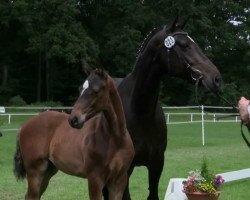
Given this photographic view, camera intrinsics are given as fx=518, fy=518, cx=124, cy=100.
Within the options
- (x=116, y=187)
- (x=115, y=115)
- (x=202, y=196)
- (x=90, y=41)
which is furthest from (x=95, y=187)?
(x=90, y=41)

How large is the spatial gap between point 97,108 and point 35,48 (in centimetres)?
3349

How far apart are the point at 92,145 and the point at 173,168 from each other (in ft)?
20.4

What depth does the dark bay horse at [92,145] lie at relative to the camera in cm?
432

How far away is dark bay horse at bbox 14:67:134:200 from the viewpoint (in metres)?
4.32

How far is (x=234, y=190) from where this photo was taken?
8.20 meters

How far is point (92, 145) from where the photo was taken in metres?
4.61

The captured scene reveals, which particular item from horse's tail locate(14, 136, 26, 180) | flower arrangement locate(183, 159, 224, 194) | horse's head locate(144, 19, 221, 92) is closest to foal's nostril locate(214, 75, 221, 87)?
horse's head locate(144, 19, 221, 92)

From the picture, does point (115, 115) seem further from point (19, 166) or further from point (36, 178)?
point (19, 166)

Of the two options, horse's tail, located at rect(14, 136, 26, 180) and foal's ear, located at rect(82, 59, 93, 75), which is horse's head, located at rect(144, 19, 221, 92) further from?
horse's tail, located at rect(14, 136, 26, 180)

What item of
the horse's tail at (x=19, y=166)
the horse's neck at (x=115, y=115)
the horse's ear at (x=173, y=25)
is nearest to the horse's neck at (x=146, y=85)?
the horse's ear at (x=173, y=25)

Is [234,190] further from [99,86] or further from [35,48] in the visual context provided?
[35,48]

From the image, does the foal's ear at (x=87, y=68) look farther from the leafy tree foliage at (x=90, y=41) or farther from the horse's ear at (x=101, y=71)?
the leafy tree foliage at (x=90, y=41)

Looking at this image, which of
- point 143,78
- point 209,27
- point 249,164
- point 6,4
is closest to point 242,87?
point 209,27

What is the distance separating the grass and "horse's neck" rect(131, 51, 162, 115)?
2.79m
